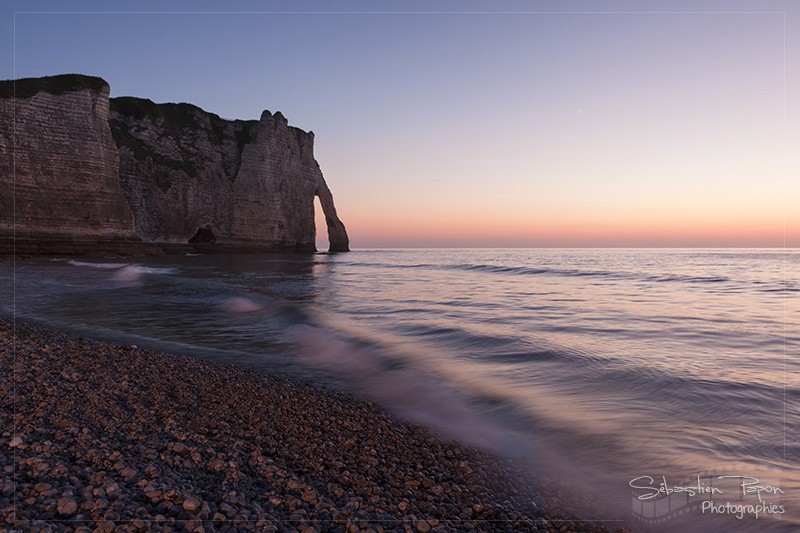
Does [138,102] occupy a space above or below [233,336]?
above

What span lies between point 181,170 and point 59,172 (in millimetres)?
13621

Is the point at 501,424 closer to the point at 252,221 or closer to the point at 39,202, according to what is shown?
the point at 39,202

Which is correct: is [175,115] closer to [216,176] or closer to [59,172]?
[216,176]

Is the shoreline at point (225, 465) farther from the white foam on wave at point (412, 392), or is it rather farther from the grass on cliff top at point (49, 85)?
the grass on cliff top at point (49, 85)

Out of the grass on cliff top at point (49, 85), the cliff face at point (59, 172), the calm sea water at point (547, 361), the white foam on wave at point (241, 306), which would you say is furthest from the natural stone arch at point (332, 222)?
the white foam on wave at point (241, 306)

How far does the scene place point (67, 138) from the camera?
34719mm

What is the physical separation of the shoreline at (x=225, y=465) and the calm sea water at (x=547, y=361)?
2.95 feet

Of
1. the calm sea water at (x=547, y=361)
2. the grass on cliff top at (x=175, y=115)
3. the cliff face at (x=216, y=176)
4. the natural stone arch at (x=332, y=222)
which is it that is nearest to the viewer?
the calm sea water at (x=547, y=361)

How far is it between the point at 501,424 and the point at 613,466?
3.98ft

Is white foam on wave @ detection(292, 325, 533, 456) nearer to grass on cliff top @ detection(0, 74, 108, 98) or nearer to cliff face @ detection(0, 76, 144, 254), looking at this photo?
cliff face @ detection(0, 76, 144, 254)

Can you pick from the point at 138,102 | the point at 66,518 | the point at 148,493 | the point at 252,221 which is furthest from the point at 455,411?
the point at 138,102

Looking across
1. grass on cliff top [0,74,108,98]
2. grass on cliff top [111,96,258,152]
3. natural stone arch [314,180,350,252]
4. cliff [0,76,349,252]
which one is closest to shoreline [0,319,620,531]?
cliff [0,76,349,252]

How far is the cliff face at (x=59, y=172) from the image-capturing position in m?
32.3

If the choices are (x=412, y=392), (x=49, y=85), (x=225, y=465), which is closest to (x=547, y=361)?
(x=412, y=392)
